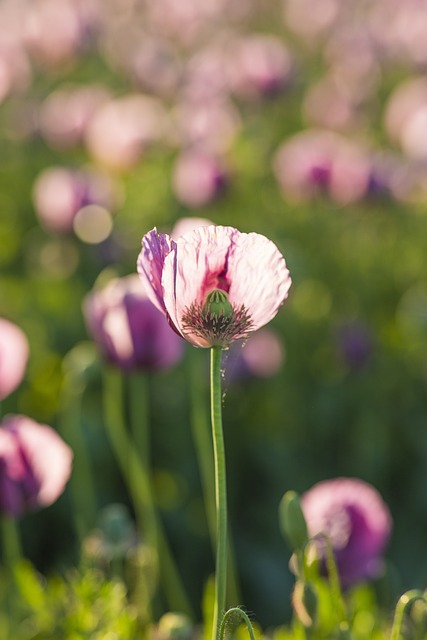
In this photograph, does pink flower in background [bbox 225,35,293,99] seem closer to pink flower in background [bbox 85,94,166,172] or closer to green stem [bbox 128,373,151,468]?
pink flower in background [bbox 85,94,166,172]

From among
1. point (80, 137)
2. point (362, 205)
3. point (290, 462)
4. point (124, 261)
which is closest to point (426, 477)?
point (290, 462)

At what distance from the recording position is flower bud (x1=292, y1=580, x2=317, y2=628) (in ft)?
3.49

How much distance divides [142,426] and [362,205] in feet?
3.32

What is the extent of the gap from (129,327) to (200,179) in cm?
165

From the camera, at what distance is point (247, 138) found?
472 centimetres

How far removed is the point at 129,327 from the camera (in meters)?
1.51

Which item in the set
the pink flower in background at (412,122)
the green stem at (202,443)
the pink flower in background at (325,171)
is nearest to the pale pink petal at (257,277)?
the green stem at (202,443)

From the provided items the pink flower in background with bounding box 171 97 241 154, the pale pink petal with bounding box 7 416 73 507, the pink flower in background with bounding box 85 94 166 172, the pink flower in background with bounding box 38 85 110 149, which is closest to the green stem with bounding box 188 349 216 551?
the pale pink petal with bounding box 7 416 73 507

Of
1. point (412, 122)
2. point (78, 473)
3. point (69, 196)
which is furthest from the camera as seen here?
point (412, 122)

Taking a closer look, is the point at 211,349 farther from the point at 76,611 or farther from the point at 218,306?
the point at 76,611

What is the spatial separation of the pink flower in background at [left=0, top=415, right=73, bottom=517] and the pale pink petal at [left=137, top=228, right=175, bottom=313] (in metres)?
0.42

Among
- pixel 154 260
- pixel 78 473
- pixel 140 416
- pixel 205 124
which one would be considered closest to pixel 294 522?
pixel 154 260

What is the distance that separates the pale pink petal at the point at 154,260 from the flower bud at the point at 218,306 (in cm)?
4

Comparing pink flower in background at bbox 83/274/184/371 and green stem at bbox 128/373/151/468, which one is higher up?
pink flower in background at bbox 83/274/184/371
